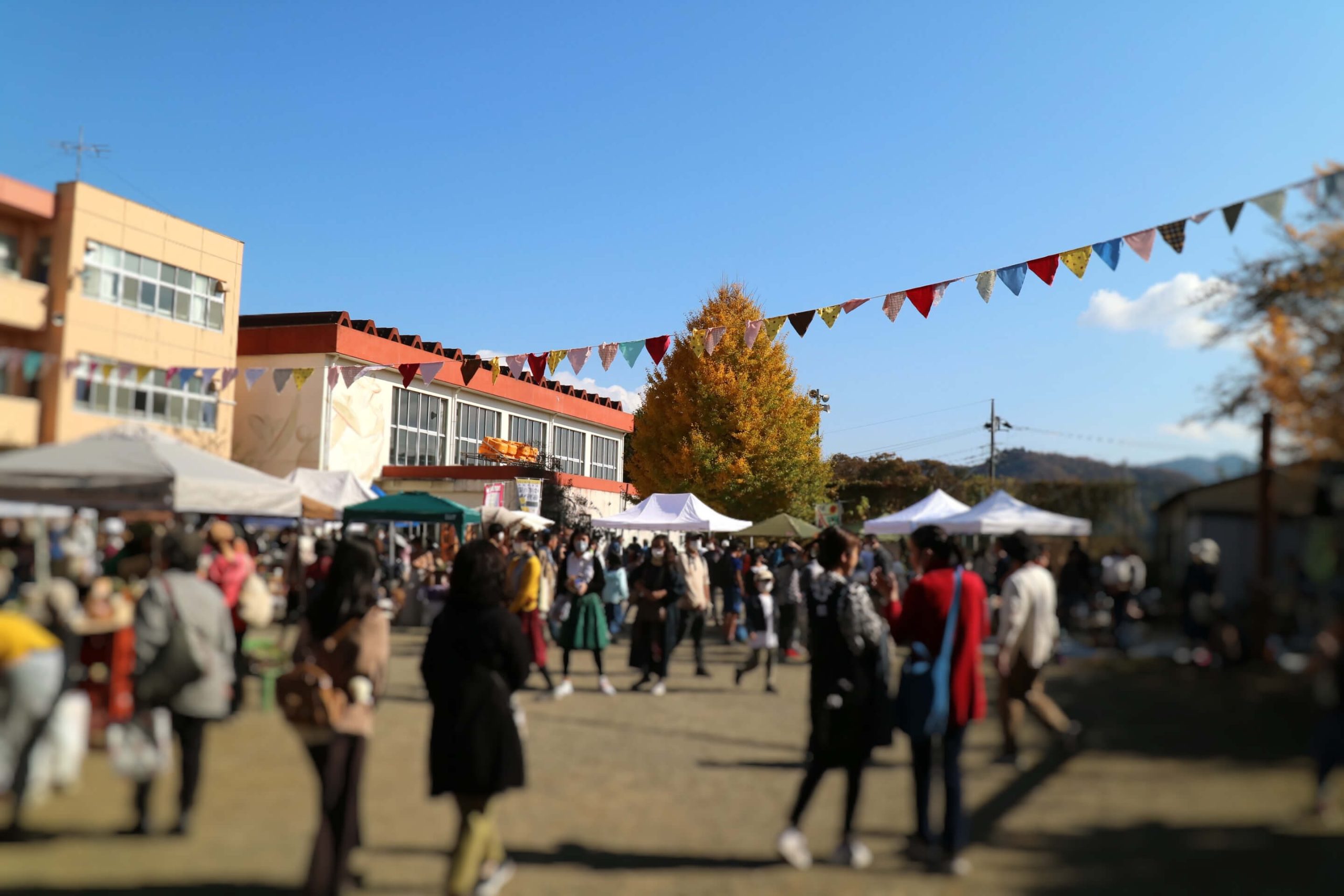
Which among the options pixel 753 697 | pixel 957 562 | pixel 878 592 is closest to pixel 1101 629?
pixel 957 562

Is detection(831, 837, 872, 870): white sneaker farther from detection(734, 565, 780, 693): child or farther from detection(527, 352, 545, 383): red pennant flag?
detection(527, 352, 545, 383): red pennant flag

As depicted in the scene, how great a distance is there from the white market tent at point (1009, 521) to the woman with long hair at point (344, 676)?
3725 mm

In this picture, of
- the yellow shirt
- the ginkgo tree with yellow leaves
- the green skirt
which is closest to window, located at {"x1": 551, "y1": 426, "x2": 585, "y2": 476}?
the ginkgo tree with yellow leaves

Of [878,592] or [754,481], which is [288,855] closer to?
[878,592]

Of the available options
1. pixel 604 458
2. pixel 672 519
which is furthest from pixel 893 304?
pixel 604 458

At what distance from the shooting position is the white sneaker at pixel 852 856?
5.27 meters

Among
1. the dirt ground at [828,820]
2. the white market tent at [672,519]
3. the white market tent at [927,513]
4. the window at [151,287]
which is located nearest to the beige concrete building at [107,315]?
the window at [151,287]

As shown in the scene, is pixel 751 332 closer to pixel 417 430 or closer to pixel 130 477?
pixel 130 477

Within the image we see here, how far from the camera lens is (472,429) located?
3988 centimetres

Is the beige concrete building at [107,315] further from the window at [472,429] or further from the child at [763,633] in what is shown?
the window at [472,429]

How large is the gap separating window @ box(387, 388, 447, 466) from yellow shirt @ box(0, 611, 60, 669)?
98.0 ft

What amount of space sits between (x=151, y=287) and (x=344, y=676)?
2.11 m

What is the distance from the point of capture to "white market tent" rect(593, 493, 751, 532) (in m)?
22.9

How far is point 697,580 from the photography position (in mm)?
14492
